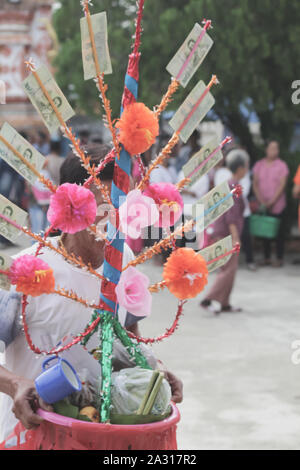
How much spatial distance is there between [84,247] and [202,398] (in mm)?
3119

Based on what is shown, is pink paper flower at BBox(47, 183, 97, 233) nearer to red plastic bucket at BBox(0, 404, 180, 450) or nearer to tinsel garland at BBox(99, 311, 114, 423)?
tinsel garland at BBox(99, 311, 114, 423)

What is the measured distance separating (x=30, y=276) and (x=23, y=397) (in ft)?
0.99

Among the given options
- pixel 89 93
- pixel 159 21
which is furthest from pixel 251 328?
pixel 89 93

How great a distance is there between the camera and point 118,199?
80.2 inches

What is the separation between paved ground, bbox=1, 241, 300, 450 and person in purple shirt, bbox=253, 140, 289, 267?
2.04 metres

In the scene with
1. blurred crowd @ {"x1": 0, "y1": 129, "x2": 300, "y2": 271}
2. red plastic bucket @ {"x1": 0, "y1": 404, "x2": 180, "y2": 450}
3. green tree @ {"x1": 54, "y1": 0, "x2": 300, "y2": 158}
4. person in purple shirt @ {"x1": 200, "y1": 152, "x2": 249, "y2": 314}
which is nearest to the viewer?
red plastic bucket @ {"x1": 0, "y1": 404, "x2": 180, "y2": 450}

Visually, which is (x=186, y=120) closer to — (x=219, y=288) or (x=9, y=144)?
(x=9, y=144)

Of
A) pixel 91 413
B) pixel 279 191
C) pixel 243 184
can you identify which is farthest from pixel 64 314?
pixel 279 191

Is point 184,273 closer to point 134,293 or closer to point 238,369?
point 134,293

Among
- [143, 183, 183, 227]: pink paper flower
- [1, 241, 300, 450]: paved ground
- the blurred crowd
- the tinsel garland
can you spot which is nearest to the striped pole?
the tinsel garland

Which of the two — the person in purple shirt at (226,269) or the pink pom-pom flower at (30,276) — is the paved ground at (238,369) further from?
the pink pom-pom flower at (30,276)

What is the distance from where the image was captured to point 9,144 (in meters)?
1.96

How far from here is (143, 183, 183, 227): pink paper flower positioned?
2119 mm
